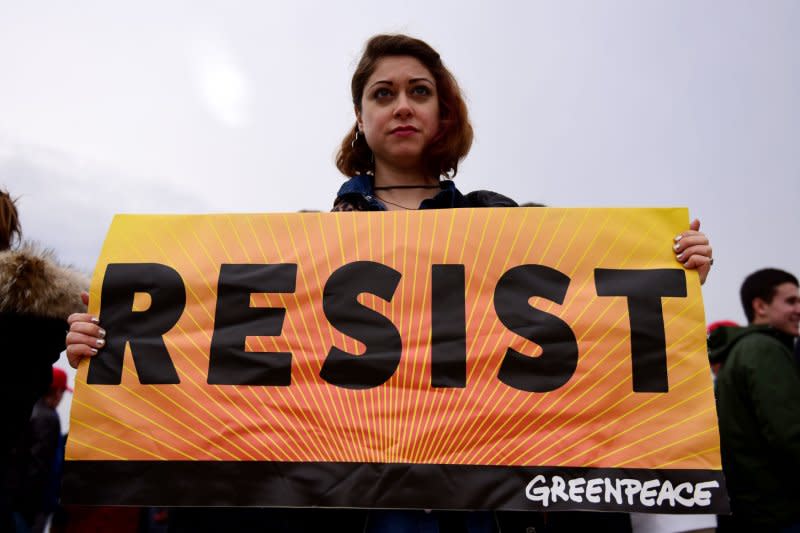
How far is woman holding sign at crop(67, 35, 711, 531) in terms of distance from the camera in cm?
188

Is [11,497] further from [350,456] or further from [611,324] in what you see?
[611,324]

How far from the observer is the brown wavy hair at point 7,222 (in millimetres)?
2457

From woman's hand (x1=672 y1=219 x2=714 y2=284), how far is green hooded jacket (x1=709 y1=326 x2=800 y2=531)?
4.89 ft

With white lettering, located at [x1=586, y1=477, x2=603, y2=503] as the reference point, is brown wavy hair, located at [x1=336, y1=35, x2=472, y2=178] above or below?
above

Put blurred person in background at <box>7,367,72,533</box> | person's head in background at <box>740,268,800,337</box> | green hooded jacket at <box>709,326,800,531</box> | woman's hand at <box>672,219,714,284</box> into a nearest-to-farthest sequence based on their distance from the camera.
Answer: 1. woman's hand at <box>672,219,714,284</box>
2. green hooded jacket at <box>709,326,800,531</box>
3. person's head in background at <box>740,268,800,337</box>
4. blurred person in background at <box>7,367,72,533</box>

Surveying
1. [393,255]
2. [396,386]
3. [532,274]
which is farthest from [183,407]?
[532,274]

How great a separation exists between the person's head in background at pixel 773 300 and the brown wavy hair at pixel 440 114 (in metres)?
2.59

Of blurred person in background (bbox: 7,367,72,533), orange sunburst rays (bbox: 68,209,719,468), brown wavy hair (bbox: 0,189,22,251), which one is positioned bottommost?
blurred person in background (bbox: 7,367,72,533)

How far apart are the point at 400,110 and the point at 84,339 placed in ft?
4.08

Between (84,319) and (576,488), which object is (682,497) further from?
(84,319)

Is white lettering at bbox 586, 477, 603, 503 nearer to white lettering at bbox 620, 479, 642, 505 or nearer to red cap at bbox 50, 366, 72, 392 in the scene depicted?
white lettering at bbox 620, 479, 642, 505

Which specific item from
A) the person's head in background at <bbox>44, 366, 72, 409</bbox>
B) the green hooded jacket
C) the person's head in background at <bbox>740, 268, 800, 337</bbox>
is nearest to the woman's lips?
the green hooded jacket

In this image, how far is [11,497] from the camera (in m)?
2.32

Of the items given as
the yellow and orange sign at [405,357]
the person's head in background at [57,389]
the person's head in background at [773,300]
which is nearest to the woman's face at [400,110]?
the yellow and orange sign at [405,357]
